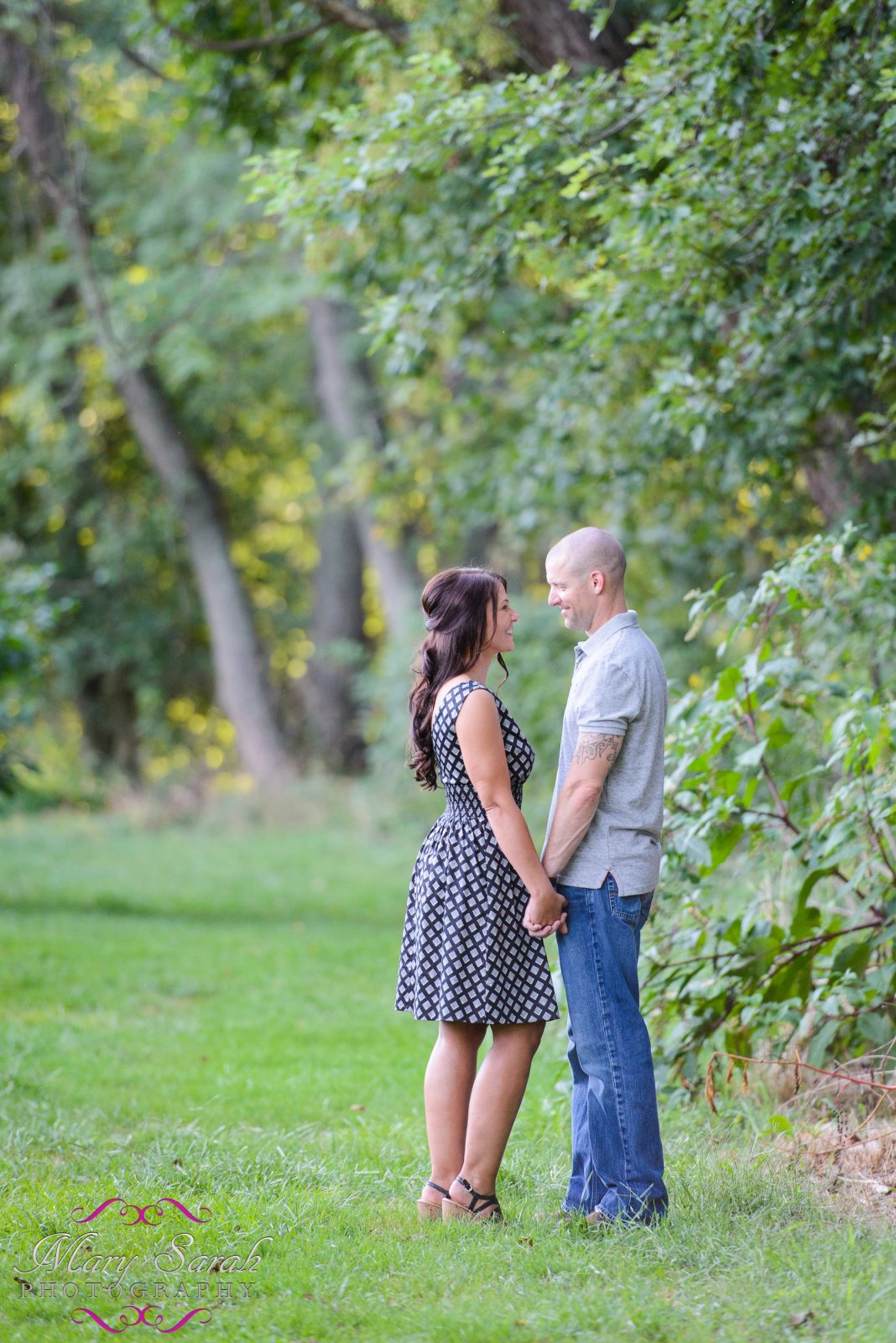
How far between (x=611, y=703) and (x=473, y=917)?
2.27 ft

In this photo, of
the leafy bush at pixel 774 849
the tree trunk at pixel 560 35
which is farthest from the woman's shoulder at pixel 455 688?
the tree trunk at pixel 560 35

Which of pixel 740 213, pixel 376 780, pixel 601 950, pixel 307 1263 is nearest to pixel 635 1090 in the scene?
pixel 601 950

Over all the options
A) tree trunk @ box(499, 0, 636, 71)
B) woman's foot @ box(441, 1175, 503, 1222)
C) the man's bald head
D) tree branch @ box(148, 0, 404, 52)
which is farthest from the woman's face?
tree branch @ box(148, 0, 404, 52)

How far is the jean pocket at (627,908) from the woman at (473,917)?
0.47 feet

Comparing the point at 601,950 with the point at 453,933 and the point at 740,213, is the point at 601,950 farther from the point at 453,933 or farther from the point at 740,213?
the point at 740,213

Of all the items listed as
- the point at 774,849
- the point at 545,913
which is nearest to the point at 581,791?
the point at 545,913

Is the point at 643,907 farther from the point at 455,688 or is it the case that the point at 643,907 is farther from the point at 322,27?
the point at 322,27

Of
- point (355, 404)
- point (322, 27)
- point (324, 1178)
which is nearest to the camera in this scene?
point (324, 1178)

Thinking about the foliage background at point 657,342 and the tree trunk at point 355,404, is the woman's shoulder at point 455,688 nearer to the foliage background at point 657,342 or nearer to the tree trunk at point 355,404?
the foliage background at point 657,342

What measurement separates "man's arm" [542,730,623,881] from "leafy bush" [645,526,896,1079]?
1001 mm

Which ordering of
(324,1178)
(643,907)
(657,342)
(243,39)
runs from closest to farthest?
(643,907)
(324,1178)
(657,342)
(243,39)

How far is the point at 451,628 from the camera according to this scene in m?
Answer: 3.87

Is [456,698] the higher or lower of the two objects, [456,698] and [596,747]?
the higher

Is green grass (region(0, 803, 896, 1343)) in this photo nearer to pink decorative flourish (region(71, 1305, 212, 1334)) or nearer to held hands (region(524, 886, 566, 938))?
pink decorative flourish (region(71, 1305, 212, 1334))
